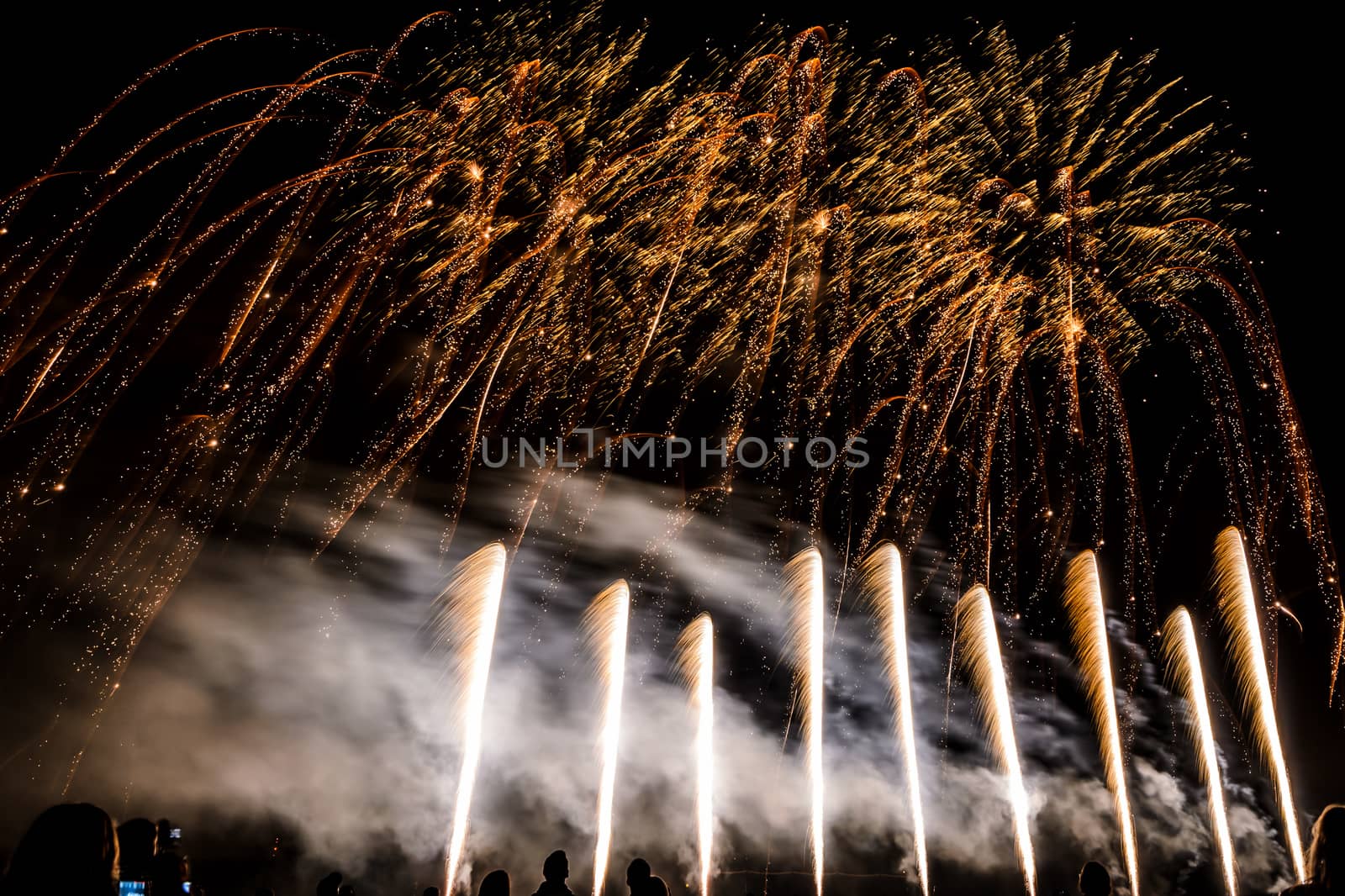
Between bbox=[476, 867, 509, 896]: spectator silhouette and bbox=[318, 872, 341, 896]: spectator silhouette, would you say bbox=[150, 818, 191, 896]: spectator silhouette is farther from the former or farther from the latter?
bbox=[318, 872, 341, 896]: spectator silhouette

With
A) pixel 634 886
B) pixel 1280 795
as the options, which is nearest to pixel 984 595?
pixel 1280 795

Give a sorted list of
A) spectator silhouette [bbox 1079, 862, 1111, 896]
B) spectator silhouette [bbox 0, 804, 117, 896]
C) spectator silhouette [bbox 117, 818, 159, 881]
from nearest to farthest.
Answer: spectator silhouette [bbox 0, 804, 117, 896]
spectator silhouette [bbox 117, 818, 159, 881]
spectator silhouette [bbox 1079, 862, 1111, 896]

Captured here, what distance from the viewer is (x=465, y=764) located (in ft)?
50.3

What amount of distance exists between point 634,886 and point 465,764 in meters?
10.4

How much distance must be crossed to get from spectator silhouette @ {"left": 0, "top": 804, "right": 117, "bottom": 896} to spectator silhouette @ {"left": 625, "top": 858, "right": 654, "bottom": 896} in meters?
3.75

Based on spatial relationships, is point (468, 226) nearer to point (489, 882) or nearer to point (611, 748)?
point (611, 748)

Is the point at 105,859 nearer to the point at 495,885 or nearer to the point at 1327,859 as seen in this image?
the point at 495,885

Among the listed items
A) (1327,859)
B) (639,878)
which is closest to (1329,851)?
(1327,859)

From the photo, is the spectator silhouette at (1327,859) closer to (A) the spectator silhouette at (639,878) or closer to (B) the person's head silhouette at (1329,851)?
(B) the person's head silhouette at (1329,851)

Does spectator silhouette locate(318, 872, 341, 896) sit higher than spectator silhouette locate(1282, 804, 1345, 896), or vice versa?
spectator silhouette locate(1282, 804, 1345, 896)

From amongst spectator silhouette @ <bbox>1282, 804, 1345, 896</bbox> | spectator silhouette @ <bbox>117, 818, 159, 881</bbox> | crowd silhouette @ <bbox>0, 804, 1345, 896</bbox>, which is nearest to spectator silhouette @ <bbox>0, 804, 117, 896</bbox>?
crowd silhouette @ <bbox>0, 804, 1345, 896</bbox>

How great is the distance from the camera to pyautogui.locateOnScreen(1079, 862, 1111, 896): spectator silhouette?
555cm

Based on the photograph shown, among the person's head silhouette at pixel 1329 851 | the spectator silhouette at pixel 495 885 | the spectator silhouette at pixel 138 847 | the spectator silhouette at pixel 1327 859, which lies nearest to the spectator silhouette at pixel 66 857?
the spectator silhouette at pixel 138 847

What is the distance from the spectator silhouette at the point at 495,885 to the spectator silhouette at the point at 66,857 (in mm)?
3487
